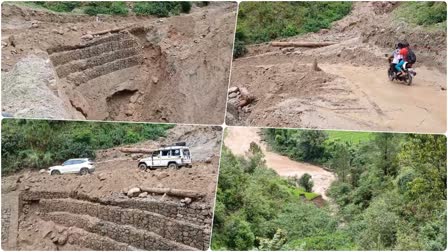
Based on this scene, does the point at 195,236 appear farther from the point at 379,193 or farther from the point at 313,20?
the point at 313,20

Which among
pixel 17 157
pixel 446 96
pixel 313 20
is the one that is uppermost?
pixel 313 20

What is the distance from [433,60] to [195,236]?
2604mm

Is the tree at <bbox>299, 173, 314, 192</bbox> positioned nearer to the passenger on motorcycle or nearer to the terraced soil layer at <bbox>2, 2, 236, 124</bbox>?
the terraced soil layer at <bbox>2, 2, 236, 124</bbox>

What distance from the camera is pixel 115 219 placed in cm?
672

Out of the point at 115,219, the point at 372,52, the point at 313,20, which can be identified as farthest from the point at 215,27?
the point at 115,219

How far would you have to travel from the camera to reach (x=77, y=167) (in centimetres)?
685

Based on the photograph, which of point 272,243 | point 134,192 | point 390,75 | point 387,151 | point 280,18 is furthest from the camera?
point 280,18

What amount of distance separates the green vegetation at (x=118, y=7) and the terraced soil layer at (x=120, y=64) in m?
0.06

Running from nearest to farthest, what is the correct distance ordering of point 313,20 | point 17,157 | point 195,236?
point 195,236, point 17,157, point 313,20

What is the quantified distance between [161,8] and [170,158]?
5.20 feet

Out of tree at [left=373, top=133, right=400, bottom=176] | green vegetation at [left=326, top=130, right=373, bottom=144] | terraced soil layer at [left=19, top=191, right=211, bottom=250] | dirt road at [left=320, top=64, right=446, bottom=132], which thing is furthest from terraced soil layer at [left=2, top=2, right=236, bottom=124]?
tree at [left=373, top=133, right=400, bottom=176]

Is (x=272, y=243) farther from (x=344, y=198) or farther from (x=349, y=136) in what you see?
(x=349, y=136)

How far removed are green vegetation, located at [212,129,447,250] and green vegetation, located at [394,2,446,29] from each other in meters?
1.16

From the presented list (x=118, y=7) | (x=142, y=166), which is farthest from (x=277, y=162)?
(x=118, y=7)
